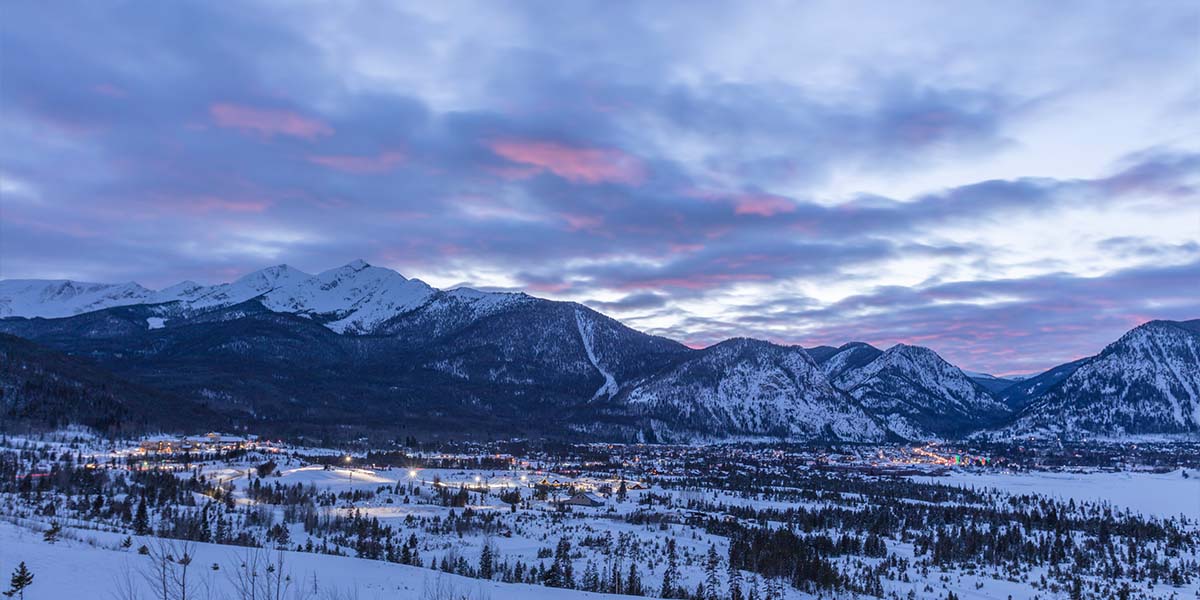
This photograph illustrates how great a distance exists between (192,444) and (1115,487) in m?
193

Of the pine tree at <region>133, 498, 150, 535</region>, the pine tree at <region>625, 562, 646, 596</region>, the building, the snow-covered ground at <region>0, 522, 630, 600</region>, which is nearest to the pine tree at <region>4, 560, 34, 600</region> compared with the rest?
the snow-covered ground at <region>0, 522, 630, 600</region>

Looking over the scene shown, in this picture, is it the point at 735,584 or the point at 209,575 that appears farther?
the point at 735,584

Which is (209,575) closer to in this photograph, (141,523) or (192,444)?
(141,523)

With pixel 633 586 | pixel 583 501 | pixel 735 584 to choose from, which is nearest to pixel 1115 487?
pixel 583 501

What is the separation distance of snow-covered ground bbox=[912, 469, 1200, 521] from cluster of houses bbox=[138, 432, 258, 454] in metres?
→ 154

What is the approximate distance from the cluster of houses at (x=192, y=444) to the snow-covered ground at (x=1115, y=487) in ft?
504

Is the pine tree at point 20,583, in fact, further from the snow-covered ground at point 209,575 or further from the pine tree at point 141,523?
the pine tree at point 141,523

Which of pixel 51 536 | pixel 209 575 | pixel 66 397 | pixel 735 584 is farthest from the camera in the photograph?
pixel 66 397

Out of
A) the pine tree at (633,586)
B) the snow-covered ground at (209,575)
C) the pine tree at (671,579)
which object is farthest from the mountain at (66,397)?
the pine tree at (633,586)

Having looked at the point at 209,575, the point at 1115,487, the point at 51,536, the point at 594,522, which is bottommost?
the point at 1115,487

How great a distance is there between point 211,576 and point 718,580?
39.5 metres

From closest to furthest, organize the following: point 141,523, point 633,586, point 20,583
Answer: point 20,583, point 633,586, point 141,523

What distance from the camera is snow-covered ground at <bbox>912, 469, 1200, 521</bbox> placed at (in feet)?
441

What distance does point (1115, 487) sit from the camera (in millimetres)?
162625
